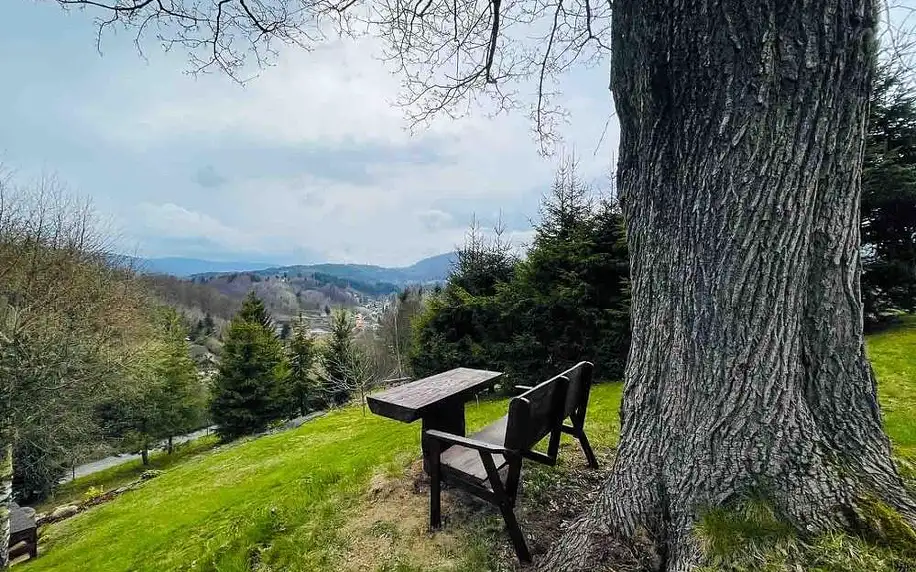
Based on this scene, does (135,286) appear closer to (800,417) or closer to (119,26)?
(119,26)

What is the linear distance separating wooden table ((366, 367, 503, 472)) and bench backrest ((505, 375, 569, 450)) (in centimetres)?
80

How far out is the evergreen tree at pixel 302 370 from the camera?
21781 mm

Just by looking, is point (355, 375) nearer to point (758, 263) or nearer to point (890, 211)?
point (758, 263)

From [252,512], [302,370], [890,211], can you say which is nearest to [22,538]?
[252,512]

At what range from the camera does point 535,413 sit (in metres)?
2.43

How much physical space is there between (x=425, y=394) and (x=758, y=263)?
239cm

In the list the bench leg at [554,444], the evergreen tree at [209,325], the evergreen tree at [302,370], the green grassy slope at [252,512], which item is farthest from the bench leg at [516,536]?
the evergreen tree at [209,325]

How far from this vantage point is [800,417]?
1.69 metres

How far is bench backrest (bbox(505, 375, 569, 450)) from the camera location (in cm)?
225

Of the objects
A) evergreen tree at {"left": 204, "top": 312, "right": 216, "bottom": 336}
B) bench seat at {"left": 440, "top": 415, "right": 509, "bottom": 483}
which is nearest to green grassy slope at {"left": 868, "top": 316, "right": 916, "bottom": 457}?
bench seat at {"left": 440, "top": 415, "right": 509, "bottom": 483}

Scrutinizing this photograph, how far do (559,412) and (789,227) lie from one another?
5.43ft

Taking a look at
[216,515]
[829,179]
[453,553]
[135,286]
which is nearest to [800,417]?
[829,179]

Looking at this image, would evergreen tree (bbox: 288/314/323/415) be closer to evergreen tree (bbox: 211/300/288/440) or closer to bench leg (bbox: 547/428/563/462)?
evergreen tree (bbox: 211/300/288/440)

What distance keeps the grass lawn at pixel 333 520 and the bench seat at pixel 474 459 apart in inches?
12.8
